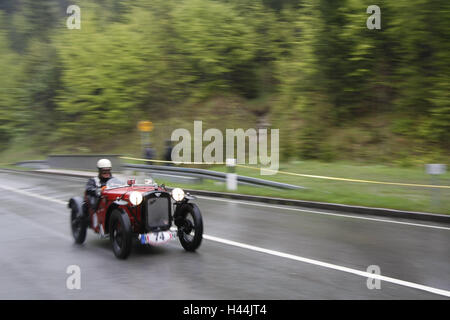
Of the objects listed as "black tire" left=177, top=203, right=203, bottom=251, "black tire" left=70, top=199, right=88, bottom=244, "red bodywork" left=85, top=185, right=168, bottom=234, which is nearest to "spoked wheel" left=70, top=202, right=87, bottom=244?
"black tire" left=70, top=199, right=88, bottom=244

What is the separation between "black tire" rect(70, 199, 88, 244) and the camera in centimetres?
805

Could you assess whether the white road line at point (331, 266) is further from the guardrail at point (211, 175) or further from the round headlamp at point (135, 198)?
the guardrail at point (211, 175)

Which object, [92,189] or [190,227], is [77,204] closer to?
[92,189]

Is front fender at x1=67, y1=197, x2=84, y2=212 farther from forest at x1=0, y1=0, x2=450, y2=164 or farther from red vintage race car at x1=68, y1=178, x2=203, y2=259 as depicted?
forest at x1=0, y1=0, x2=450, y2=164

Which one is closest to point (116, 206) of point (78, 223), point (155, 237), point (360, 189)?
point (155, 237)

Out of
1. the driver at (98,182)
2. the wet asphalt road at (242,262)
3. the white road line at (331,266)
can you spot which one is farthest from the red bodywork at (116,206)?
the white road line at (331,266)

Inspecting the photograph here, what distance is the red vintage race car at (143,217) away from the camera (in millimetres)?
6934

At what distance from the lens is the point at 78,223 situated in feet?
26.8

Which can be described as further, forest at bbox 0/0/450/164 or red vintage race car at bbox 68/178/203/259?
forest at bbox 0/0/450/164

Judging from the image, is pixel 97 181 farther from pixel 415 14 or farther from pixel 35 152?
pixel 35 152

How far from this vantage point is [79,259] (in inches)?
280

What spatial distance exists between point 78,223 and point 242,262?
3179mm

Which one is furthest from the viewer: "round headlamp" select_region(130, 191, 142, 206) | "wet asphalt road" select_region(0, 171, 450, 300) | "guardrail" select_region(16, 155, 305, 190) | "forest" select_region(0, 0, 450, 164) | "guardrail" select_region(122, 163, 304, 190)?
"forest" select_region(0, 0, 450, 164)
